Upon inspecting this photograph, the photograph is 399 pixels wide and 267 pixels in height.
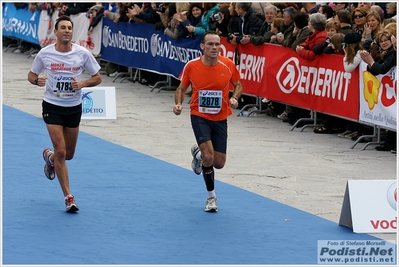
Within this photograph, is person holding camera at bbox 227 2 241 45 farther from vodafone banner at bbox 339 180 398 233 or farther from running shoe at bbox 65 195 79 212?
vodafone banner at bbox 339 180 398 233

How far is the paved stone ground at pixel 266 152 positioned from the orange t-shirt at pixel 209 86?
1.41 meters

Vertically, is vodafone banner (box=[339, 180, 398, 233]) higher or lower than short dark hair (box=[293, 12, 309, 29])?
lower

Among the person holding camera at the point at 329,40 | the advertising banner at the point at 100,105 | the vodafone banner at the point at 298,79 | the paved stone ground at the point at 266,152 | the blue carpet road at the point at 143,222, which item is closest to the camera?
the blue carpet road at the point at 143,222

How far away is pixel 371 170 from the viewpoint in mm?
12492

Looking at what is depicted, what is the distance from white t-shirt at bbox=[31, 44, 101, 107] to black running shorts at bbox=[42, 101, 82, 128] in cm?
4

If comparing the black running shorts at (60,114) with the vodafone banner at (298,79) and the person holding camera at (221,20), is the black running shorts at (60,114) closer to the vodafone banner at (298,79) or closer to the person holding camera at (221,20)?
the vodafone banner at (298,79)

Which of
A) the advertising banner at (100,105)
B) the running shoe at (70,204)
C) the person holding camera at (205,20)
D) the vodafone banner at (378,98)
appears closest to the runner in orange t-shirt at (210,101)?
the running shoe at (70,204)

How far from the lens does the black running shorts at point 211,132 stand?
399 inches

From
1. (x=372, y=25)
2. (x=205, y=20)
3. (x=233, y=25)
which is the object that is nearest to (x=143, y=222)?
(x=372, y=25)

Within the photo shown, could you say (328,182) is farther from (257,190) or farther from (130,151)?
(130,151)

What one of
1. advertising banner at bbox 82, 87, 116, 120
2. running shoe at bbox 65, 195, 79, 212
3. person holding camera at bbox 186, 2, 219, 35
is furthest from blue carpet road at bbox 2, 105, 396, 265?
person holding camera at bbox 186, 2, 219, 35

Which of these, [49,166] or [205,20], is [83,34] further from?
[49,166]

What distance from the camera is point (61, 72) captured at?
1002 centimetres

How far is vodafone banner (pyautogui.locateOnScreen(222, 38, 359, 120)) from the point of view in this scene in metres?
14.5
